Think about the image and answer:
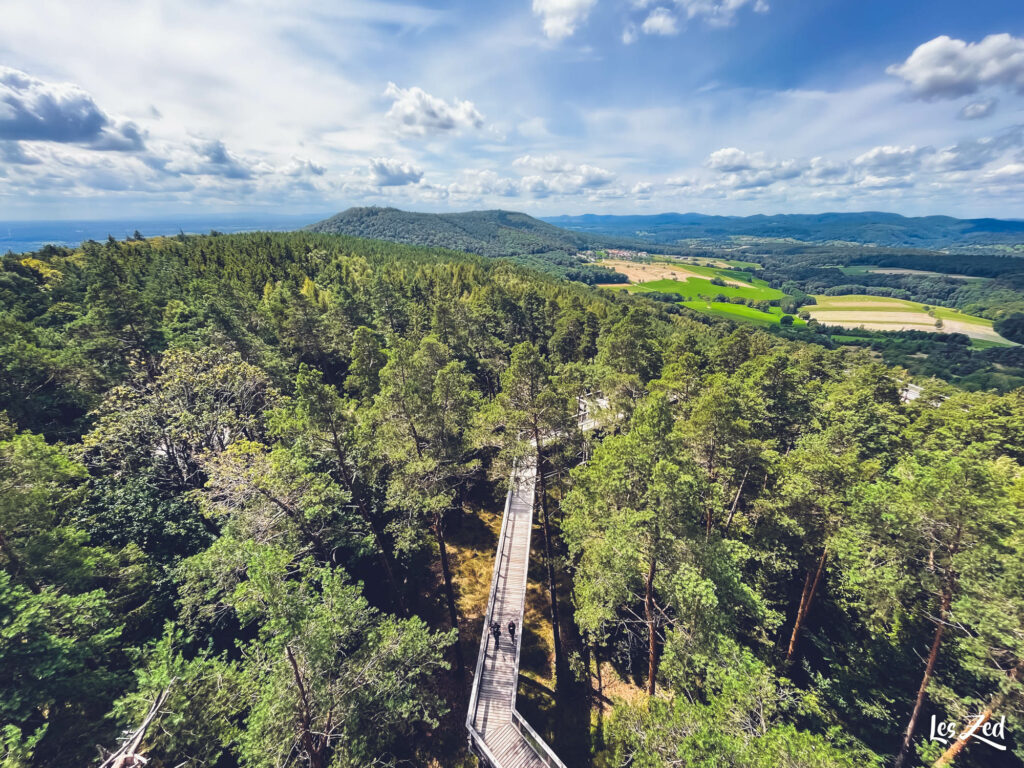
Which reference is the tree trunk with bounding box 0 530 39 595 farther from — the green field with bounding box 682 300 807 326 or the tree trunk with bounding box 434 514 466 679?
the green field with bounding box 682 300 807 326

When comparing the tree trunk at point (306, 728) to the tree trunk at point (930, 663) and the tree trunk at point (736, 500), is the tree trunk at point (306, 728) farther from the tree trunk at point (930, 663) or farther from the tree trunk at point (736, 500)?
the tree trunk at point (930, 663)

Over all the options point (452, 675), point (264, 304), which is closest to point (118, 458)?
point (452, 675)

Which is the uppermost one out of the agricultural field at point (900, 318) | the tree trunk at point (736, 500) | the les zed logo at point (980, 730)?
the tree trunk at point (736, 500)

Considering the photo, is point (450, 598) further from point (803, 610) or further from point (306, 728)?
point (803, 610)

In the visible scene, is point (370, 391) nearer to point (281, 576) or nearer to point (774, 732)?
point (281, 576)

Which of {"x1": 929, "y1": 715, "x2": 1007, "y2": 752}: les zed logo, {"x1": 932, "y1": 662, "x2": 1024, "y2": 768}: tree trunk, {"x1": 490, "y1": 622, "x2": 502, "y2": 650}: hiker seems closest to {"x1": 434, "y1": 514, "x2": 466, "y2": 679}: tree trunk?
{"x1": 490, "y1": 622, "x2": 502, "y2": 650}: hiker

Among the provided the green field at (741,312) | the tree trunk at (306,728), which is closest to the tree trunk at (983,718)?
the tree trunk at (306,728)

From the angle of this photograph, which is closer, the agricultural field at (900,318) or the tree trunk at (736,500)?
the tree trunk at (736,500)
